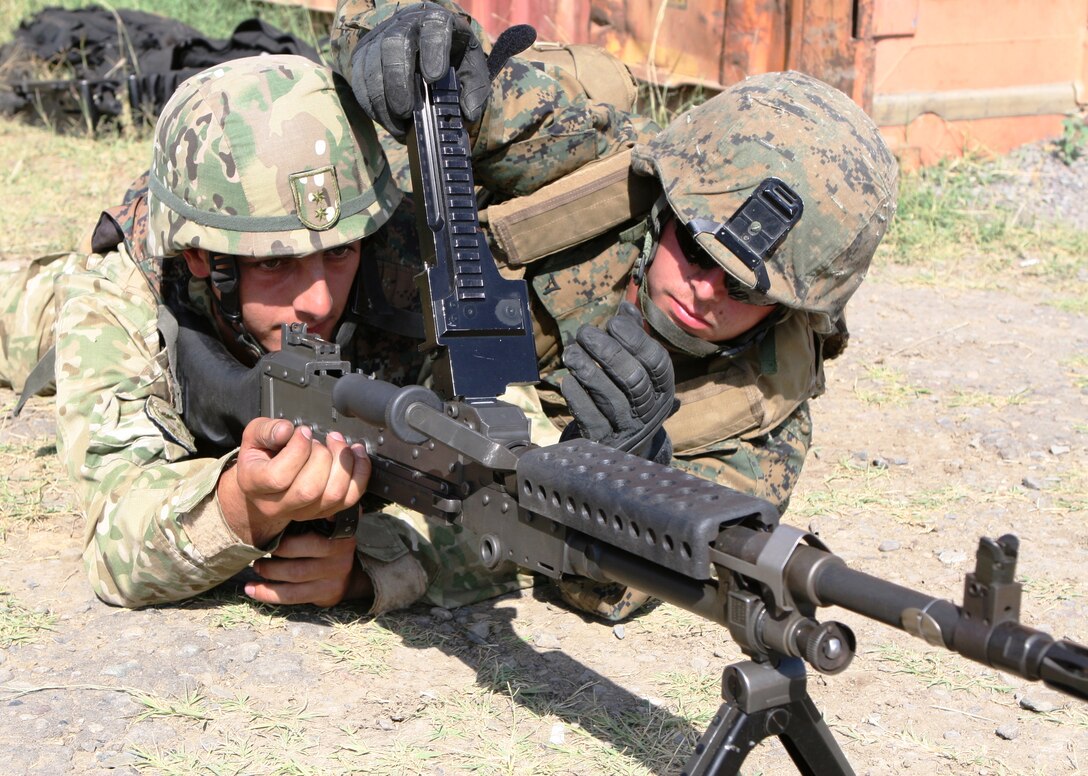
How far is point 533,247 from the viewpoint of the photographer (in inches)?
151

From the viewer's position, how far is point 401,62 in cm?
324

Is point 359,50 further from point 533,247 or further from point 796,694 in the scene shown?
point 796,694

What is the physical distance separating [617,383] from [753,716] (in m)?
0.87

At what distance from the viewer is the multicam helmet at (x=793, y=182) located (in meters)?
3.39

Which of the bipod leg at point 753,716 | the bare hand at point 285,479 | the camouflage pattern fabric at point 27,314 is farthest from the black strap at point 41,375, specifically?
the bipod leg at point 753,716

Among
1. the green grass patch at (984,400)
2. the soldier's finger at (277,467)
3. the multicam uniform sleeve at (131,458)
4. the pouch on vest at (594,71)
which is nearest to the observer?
the soldier's finger at (277,467)

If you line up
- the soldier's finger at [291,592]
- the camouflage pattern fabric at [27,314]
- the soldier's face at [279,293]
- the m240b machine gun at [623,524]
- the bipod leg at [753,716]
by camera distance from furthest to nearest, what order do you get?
the camouflage pattern fabric at [27,314], the soldier's face at [279,293], the soldier's finger at [291,592], the bipod leg at [753,716], the m240b machine gun at [623,524]

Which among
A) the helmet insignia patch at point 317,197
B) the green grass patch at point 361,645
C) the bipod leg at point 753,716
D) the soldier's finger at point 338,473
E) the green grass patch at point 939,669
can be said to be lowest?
the green grass patch at point 939,669

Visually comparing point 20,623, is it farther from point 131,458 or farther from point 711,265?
point 711,265

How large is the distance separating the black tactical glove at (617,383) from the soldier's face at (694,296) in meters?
0.65

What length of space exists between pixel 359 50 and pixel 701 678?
6.34ft

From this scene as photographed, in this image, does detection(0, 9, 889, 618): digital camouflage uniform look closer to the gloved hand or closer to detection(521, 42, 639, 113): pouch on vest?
detection(521, 42, 639, 113): pouch on vest

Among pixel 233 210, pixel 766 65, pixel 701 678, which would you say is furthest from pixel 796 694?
pixel 766 65

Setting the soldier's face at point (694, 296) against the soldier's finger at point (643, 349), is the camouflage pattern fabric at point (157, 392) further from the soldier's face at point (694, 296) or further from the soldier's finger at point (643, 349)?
the soldier's finger at point (643, 349)
